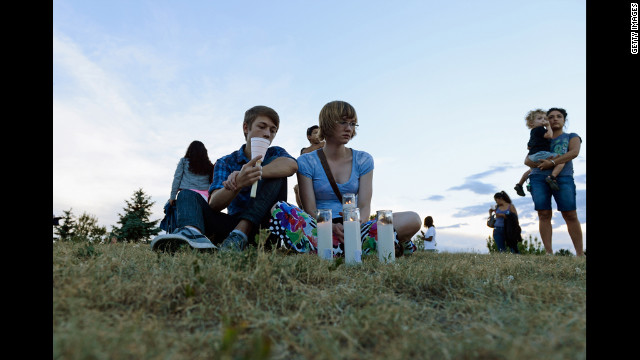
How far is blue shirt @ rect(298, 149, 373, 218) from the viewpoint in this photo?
14.1 ft

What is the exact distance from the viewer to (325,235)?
10.8 ft

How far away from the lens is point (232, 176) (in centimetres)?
368

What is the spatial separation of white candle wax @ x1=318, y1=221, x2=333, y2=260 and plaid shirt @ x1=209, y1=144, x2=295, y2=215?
4.05 ft

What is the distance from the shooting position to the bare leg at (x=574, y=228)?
6.31 m

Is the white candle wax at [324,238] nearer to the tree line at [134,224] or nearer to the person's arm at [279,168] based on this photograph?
the person's arm at [279,168]

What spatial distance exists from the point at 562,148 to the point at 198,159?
684 cm
